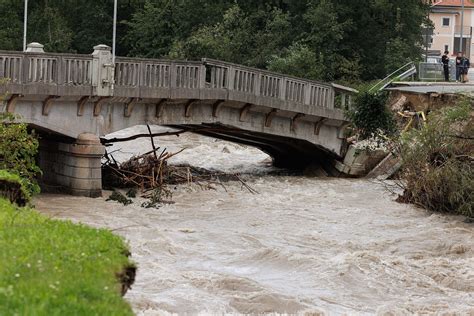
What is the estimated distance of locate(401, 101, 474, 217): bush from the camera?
2919 centimetres

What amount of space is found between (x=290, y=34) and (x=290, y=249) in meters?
37.0

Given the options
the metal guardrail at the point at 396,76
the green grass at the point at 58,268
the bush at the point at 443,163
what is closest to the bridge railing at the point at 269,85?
the metal guardrail at the point at 396,76

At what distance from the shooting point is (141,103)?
1303 inches

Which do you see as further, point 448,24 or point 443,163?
point 448,24

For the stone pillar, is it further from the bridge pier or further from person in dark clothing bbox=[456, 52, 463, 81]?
person in dark clothing bbox=[456, 52, 463, 81]

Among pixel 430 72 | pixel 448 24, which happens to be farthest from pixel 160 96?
pixel 448 24

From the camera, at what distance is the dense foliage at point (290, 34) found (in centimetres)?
5822

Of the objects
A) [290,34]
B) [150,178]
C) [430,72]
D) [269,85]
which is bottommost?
[150,178]

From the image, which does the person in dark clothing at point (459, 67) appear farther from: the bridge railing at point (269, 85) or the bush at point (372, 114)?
the bridge railing at point (269, 85)

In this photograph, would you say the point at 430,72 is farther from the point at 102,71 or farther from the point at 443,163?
the point at 102,71

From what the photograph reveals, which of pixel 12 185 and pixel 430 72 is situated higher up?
pixel 430 72

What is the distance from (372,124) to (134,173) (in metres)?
8.28

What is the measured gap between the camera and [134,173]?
107 feet

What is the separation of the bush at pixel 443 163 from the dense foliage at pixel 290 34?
23.2m
